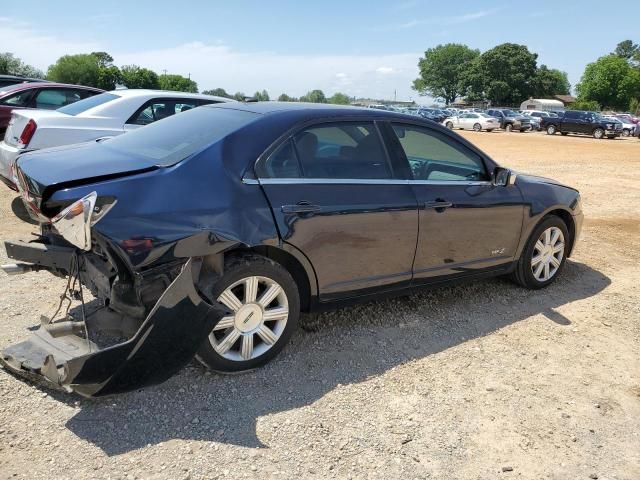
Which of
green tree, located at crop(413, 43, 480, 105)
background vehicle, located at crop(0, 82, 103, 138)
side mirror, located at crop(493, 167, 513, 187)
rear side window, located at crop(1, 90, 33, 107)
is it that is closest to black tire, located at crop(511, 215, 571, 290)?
side mirror, located at crop(493, 167, 513, 187)

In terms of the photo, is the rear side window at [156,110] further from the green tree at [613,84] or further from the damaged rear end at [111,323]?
the green tree at [613,84]

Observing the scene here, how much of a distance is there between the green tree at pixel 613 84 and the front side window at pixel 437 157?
9974 cm

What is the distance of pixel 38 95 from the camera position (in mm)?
10508

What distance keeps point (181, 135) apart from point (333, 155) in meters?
1.03

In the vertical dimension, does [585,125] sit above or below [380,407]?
below

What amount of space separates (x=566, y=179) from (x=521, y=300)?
29.8 ft

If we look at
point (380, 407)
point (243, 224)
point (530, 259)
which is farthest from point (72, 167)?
point (530, 259)

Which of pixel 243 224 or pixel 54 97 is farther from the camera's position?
pixel 54 97

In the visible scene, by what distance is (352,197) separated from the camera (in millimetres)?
3691

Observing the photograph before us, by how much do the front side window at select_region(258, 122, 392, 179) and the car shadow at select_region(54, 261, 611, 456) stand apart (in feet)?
3.89

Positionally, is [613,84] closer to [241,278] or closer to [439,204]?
[439,204]

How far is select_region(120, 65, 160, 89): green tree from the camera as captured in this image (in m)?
85.6

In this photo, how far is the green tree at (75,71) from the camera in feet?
267

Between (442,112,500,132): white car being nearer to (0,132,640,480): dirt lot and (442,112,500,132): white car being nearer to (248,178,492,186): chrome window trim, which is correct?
(0,132,640,480): dirt lot
